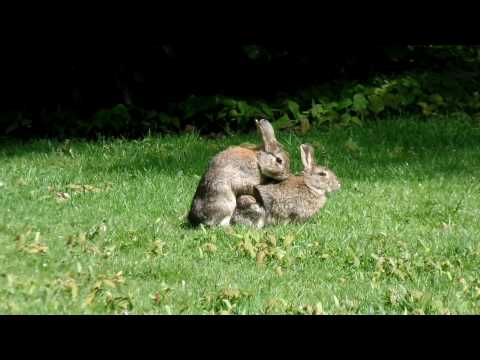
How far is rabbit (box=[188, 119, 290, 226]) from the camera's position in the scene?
26.1 feet

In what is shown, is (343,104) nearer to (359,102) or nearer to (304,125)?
(359,102)

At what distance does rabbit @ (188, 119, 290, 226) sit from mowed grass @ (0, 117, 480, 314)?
0.17m

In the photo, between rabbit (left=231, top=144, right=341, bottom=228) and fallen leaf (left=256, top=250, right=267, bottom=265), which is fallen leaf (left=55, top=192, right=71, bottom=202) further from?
fallen leaf (left=256, top=250, right=267, bottom=265)

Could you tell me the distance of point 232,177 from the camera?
26.4 ft

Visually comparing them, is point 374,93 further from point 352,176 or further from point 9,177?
point 9,177

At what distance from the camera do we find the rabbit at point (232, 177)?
796 centimetres

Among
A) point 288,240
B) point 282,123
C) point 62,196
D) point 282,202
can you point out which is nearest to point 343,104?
point 282,123

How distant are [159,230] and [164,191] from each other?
5.37ft

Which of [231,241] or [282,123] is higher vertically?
[231,241]

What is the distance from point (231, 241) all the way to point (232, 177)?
0.65 m

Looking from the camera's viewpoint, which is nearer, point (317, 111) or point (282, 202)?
point (282, 202)

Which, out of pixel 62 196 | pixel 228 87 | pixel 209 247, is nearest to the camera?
pixel 209 247

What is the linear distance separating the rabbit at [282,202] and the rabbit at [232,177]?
78mm

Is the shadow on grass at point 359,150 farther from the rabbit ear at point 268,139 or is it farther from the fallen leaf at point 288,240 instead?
the fallen leaf at point 288,240
